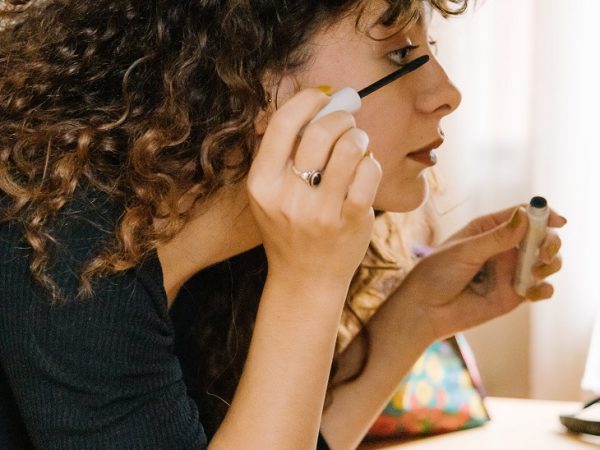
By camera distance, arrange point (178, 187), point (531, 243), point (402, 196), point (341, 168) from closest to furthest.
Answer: point (341, 168)
point (178, 187)
point (402, 196)
point (531, 243)

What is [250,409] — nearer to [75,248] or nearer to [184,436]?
[184,436]

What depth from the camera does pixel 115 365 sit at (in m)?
0.76

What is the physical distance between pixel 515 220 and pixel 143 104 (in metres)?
0.47

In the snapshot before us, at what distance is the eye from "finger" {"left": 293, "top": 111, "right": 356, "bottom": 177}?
0.61 ft

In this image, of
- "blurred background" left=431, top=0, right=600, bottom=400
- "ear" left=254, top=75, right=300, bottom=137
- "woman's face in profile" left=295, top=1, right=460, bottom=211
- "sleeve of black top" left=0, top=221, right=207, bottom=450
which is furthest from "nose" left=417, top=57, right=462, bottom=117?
"blurred background" left=431, top=0, right=600, bottom=400

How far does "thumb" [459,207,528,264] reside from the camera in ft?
3.40

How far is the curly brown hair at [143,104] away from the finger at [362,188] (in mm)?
150

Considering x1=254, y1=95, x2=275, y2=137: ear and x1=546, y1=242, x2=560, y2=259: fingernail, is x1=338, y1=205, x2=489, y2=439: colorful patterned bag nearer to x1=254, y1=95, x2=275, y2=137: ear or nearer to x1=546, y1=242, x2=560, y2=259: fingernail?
x1=546, y1=242, x2=560, y2=259: fingernail

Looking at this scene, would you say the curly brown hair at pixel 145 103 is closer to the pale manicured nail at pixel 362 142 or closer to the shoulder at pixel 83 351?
the shoulder at pixel 83 351

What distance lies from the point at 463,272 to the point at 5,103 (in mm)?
592

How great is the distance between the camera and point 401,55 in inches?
34.9

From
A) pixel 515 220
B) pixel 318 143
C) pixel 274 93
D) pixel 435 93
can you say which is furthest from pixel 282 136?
pixel 515 220

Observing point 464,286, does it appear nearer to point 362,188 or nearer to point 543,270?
point 543,270

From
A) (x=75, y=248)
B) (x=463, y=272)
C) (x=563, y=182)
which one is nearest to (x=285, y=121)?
(x=75, y=248)
